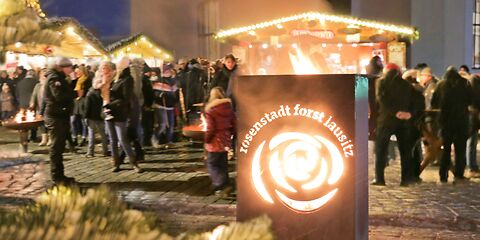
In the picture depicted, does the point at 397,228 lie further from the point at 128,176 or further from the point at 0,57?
the point at 0,57

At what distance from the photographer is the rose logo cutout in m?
3.36

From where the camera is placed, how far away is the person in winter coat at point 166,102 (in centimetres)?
1127

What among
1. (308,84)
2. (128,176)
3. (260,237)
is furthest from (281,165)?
(128,176)

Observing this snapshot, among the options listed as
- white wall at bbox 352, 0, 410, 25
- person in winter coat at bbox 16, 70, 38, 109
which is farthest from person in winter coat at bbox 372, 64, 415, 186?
white wall at bbox 352, 0, 410, 25

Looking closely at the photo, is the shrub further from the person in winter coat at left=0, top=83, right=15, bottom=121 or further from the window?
the window

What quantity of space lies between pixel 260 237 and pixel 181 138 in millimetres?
10682

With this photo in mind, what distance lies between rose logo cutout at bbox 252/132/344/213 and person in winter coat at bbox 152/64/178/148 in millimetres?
7629

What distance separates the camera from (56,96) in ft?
23.9

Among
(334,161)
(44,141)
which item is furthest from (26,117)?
(334,161)

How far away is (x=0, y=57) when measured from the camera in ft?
4.77

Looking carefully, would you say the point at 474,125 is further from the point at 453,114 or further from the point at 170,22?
the point at 170,22

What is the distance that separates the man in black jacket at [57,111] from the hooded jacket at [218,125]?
188 cm

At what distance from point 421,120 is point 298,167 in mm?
5124

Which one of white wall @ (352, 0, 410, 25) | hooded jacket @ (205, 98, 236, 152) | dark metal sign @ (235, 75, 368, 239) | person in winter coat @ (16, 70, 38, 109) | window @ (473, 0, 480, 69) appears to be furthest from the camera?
white wall @ (352, 0, 410, 25)
